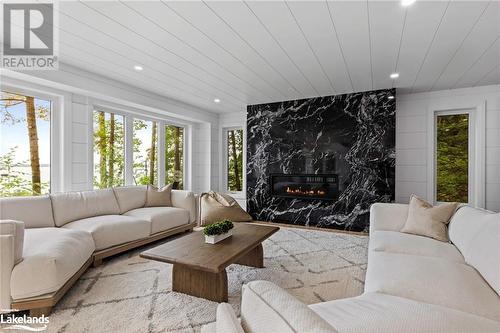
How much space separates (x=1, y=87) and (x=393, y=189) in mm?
5429

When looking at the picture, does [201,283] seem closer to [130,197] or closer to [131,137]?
[130,197]

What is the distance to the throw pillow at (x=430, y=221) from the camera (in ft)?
7.94

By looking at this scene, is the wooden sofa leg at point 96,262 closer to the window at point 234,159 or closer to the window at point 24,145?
the window at point 24,145

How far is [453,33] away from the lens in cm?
238

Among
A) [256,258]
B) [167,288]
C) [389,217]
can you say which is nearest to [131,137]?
[167,288]

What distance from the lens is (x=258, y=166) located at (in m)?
5.30

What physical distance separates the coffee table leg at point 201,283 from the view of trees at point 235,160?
3.89 meters

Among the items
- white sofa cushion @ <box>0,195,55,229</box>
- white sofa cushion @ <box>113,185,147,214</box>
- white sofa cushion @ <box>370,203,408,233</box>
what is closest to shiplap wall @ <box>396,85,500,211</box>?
white sofa cushion @ <box>370,203,408,233</box>

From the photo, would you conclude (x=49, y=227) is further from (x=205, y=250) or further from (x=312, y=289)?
(x=312, y=289)

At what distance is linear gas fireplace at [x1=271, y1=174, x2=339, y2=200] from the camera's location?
15.1 feet

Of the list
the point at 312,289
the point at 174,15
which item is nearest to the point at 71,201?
the point at 174,15
